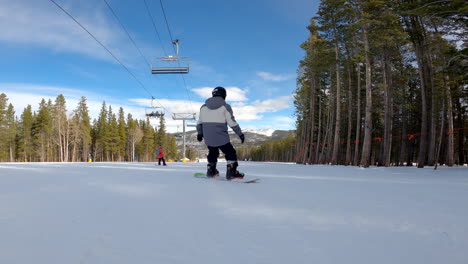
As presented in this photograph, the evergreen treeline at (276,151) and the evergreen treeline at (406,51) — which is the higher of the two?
the evergreen treeline at (406,51)

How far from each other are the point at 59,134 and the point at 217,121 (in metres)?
54.5

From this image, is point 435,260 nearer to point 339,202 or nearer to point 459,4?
point 339,202

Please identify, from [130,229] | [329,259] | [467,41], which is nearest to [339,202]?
[329,259]

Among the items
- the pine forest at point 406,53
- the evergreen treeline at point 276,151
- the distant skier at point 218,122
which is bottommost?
the evergreen treeline at point 276,151

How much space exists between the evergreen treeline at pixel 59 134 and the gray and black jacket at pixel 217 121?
170ft

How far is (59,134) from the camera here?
4722 cm

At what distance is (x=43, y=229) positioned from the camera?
1.65 metres

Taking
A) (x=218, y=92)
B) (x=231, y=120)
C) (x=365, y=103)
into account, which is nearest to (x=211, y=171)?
(x=231, y=120)

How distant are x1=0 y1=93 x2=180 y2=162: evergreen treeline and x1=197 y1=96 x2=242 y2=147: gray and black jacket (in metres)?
51.9

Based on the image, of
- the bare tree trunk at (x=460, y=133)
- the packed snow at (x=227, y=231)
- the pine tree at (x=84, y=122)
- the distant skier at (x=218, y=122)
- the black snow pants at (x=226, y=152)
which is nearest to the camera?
the packed snow at (x=227, y=231)

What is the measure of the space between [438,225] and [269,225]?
136 centimetres

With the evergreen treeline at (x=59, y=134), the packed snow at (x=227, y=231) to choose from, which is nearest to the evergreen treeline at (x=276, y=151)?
the evergreen treeline at (x=59, y=134)

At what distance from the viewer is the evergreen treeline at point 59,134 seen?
49.1 m

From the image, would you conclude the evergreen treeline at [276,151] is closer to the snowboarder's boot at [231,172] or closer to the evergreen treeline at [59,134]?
the evergreen treeline at [59,134]
